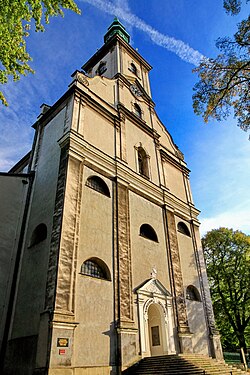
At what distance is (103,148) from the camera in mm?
15172

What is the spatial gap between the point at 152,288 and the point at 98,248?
3847mm

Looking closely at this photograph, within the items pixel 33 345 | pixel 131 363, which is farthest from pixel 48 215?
pixel 131 363

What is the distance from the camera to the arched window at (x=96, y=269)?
37.1ft

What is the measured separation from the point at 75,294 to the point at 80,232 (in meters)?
2.50

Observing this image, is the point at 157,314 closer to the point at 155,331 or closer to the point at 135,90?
the point at 155,331

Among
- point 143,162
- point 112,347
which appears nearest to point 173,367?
point 112,347

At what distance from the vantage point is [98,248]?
1193 centimetres

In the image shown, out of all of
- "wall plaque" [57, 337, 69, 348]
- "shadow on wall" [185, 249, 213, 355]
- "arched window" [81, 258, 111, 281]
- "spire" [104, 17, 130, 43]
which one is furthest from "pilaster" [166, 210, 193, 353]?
"spire" [104, 17, 130, 43]

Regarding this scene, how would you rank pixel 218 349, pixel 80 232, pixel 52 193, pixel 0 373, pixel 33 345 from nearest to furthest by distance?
pixel 33 345 < pixel 0 373 < pixel 80 232 < pixel 52 193 < pixel 218 349

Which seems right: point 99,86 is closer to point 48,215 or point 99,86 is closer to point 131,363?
point 48,215

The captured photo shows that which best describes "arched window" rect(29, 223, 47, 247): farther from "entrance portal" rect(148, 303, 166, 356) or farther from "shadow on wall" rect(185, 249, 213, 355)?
"shadow on wall" rect(185, 249, 213, 355)

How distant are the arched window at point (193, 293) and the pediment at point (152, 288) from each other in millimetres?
2720

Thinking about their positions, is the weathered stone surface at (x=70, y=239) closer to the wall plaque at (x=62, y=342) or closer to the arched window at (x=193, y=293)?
the wall plaque at (x=62, y=342)

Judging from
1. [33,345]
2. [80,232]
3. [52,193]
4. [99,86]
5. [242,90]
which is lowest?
[33,345]
